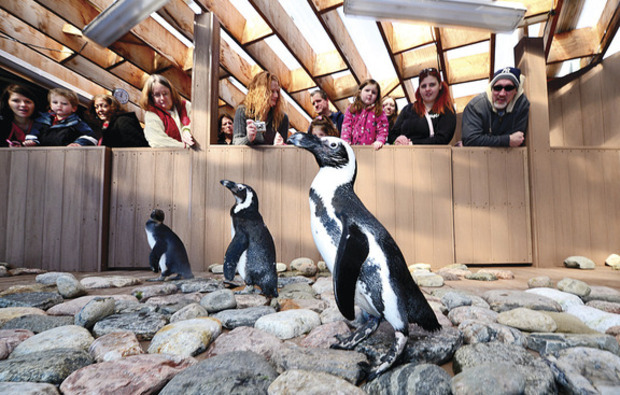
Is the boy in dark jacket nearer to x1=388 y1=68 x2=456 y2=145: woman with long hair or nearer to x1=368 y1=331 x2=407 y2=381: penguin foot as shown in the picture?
x1=388 y1=68 x2=456 y2=145: woman with long hair

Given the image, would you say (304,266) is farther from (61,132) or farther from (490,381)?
(61,132)

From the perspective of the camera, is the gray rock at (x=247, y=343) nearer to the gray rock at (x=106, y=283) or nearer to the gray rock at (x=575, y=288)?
the gray rock at (x=106, y=283)

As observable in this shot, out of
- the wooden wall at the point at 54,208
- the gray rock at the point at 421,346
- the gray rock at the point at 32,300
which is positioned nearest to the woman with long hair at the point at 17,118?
the wooden wall at the point at 54,208

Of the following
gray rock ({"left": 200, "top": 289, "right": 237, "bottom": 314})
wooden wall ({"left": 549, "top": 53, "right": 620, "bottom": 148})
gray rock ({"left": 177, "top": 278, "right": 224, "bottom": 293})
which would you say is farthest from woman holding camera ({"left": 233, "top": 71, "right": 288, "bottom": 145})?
wooden wall ({"left": 549, "top": 53, "right": 620, "bottom": 148})

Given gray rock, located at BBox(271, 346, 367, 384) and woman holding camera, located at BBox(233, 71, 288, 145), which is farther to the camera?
woman holding camera, located at BBox(233, 71, 288, 145)

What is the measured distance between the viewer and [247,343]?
4.72ft

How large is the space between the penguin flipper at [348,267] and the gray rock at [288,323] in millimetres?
463

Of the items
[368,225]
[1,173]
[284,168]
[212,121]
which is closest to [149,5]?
[212,121]

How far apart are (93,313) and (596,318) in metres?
2.72

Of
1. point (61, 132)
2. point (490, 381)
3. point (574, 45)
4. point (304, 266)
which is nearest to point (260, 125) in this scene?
point (304, 266)

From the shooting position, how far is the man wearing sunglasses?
13.1 feet

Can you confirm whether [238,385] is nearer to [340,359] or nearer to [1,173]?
[340,359]

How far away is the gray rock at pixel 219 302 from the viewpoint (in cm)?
198

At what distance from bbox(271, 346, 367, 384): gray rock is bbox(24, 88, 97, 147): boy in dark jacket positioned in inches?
166
